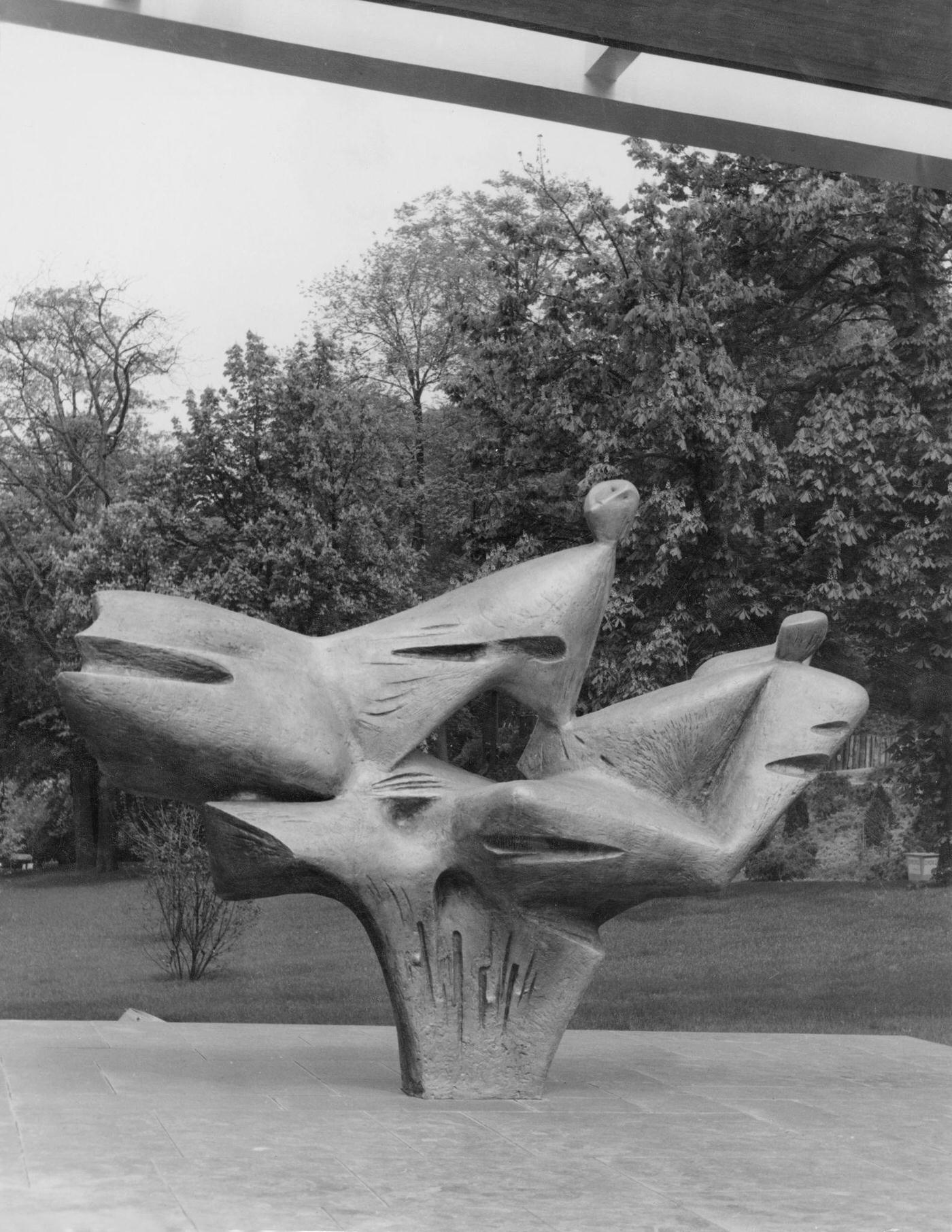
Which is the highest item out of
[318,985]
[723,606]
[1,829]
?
[723,606]

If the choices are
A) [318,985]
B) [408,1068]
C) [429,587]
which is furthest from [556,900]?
[429,587]

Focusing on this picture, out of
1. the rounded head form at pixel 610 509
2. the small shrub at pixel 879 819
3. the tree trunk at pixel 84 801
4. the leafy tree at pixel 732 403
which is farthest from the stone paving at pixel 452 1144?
the small shrub at pixel 879 819

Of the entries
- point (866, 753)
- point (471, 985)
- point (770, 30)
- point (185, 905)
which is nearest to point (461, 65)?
point (770, 30)

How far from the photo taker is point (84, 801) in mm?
12328

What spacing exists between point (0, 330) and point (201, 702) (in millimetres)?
7828

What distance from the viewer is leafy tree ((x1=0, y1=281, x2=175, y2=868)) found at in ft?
39.6

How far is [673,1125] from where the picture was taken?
5387mm

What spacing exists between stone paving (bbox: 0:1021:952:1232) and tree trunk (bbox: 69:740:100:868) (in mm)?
4973

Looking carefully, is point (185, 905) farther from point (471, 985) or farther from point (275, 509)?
point (471, 985)

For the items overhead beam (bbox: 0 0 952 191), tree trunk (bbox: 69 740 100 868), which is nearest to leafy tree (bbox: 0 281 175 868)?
tree trunk (bbox: 69 740 100 868)

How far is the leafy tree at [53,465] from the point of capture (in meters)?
12.1

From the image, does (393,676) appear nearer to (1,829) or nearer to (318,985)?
(318,985)

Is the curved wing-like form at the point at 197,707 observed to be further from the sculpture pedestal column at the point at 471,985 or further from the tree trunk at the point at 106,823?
the tree trunk at the point at 106,823

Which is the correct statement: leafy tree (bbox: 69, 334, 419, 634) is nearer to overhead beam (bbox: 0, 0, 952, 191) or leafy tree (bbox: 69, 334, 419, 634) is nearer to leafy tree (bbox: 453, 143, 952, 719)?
leafy tree (bbox: 453, 143, 952, 719)
